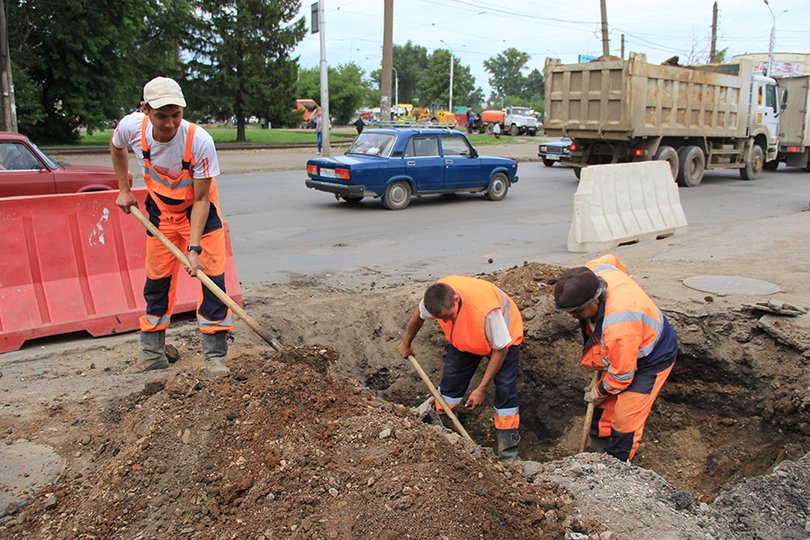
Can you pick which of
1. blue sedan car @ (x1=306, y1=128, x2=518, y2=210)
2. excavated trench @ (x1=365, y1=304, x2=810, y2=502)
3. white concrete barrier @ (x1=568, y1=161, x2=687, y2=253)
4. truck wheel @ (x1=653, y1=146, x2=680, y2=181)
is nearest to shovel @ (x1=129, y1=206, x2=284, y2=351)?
excavated trench @ (x1=365, y1=304, x2=810, y2=502)

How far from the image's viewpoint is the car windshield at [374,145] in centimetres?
1315

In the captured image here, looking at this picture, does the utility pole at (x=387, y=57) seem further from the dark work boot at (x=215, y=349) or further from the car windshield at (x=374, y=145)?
the dark work boot at (x=215, y=349)

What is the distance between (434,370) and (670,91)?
40.7ft

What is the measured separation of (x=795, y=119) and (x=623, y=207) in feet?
46.9

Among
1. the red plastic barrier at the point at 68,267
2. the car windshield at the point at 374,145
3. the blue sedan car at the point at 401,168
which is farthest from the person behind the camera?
the car windshield at the point at 374,145

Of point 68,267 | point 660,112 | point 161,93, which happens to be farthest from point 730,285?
point 660,112

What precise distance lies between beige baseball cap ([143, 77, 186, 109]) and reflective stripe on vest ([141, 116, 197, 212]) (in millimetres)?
308

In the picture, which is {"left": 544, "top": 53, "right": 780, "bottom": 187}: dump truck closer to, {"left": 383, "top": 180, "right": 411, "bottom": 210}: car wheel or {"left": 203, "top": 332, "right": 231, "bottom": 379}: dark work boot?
{"left": 383, "top": 180, "right": 411, "bottom": 210}: car wheel

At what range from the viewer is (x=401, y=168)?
13.1m

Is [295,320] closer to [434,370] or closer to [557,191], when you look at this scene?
[434,370]

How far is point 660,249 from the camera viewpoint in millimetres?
9102

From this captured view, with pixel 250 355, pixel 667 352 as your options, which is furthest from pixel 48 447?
pixel 667 352

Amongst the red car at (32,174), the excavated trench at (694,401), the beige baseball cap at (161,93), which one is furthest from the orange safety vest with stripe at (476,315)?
the red car at (32,174)

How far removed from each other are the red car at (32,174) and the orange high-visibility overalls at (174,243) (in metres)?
6.68
